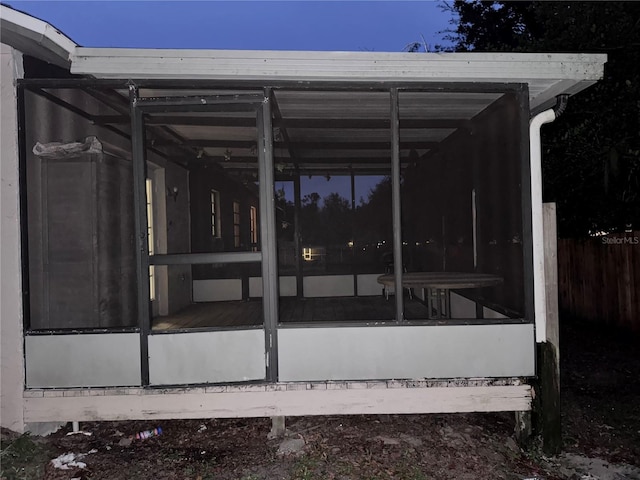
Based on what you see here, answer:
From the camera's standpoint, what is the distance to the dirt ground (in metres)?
2.95

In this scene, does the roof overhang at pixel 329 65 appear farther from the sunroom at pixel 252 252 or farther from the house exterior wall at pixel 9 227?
the house exterior wall at pixel 9 227

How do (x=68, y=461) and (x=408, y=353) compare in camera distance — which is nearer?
(x=68, y=461)

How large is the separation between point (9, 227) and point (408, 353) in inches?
112

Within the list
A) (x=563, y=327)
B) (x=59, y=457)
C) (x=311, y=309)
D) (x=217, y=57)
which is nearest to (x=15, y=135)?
(x=217, y=57)

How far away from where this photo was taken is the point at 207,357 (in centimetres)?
314

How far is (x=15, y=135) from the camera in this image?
3.08 metres

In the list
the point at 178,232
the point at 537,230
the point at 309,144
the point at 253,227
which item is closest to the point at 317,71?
the point at 537,230

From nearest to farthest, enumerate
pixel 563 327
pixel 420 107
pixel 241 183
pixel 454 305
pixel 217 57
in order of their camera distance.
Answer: pixel 217 57
pixel 420 107
pixel 454 305
pixel 563 327
pixel 241 183

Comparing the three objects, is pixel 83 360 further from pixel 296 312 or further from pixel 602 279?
pixel 602 279

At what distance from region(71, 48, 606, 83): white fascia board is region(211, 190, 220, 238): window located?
453 centimetres

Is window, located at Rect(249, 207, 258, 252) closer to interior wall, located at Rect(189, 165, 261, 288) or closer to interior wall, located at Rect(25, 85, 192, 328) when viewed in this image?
interior wall, located at Rect(189, 165, 261, 288)

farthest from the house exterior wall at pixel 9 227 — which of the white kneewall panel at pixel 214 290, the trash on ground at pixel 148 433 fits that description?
the white kneewall panel at pixel 214 290

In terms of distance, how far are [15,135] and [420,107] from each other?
129 inches

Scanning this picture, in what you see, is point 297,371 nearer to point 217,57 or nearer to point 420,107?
point 217,57
